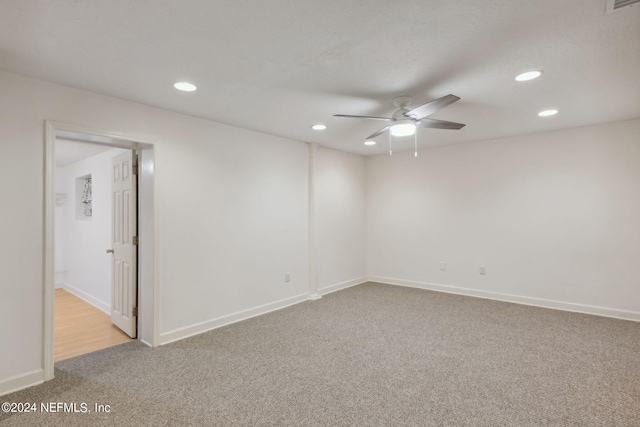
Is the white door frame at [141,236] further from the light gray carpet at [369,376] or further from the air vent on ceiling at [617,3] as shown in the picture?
the air vent on ceiling at [617,3]

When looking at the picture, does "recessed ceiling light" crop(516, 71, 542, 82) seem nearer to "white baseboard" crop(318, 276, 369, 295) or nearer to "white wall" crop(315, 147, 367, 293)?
"white wall" crop(315, 147, 367, 293)

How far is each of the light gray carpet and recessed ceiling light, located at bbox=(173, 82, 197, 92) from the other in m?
2.46

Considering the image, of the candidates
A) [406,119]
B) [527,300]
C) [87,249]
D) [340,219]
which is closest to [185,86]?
[406,119]

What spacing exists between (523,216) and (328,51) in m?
4.08

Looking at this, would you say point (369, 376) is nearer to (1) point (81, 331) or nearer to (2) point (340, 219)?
(2) point (340, 219)

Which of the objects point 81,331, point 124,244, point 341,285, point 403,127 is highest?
point 403,127

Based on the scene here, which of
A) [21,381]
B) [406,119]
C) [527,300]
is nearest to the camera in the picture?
[21,381]

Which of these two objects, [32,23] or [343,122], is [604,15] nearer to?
[343,122]

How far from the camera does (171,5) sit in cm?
170

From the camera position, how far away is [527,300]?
15.5 ft

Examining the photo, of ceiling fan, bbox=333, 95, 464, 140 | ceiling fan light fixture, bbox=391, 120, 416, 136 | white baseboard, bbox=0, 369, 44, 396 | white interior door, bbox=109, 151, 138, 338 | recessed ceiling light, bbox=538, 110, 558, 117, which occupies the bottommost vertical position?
white baseboard, bbox=0, 369, 44, 396

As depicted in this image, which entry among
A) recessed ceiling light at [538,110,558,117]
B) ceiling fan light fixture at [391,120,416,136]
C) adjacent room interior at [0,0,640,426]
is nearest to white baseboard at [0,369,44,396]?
adjacent room interior at [0,0,640,426]

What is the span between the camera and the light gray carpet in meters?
2.14

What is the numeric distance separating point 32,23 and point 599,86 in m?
4.32
